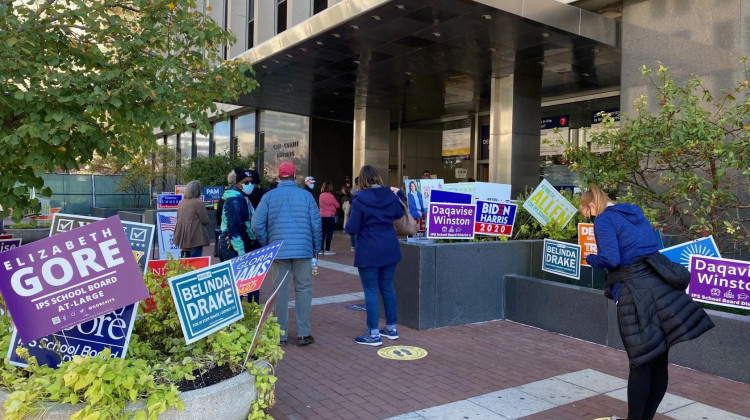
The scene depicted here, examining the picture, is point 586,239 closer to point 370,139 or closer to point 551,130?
point 551,130

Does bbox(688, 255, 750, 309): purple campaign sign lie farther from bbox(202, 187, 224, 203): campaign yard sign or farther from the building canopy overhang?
bbox(202, 187, 224, 203): campaign yard sign

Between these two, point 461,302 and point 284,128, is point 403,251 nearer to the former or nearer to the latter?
point 461,302

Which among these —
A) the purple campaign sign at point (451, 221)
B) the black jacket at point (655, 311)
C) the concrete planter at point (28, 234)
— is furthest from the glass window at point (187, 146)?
the black jacket at point (655, 311)

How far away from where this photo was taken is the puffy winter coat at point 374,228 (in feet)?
19.1

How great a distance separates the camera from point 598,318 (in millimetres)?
6070

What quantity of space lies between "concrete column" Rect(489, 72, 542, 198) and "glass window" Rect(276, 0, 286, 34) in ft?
29.4

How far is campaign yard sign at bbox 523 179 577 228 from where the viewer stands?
7.26 metres

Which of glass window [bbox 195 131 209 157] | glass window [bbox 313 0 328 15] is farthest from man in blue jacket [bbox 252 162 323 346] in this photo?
glass window [bbox 195 131 209 157]

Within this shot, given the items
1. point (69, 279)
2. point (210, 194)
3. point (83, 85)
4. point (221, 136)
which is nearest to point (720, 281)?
point (69, 279)

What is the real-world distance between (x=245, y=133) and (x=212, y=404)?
24643 mm

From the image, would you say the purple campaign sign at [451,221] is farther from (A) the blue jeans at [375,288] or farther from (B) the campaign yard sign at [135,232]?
(B) the campaign yard sign at [135,232]

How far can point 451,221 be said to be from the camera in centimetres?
691

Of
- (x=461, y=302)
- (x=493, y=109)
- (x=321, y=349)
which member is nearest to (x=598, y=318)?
(x=461, y=302)

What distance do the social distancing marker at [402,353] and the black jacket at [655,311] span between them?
2471 mm
